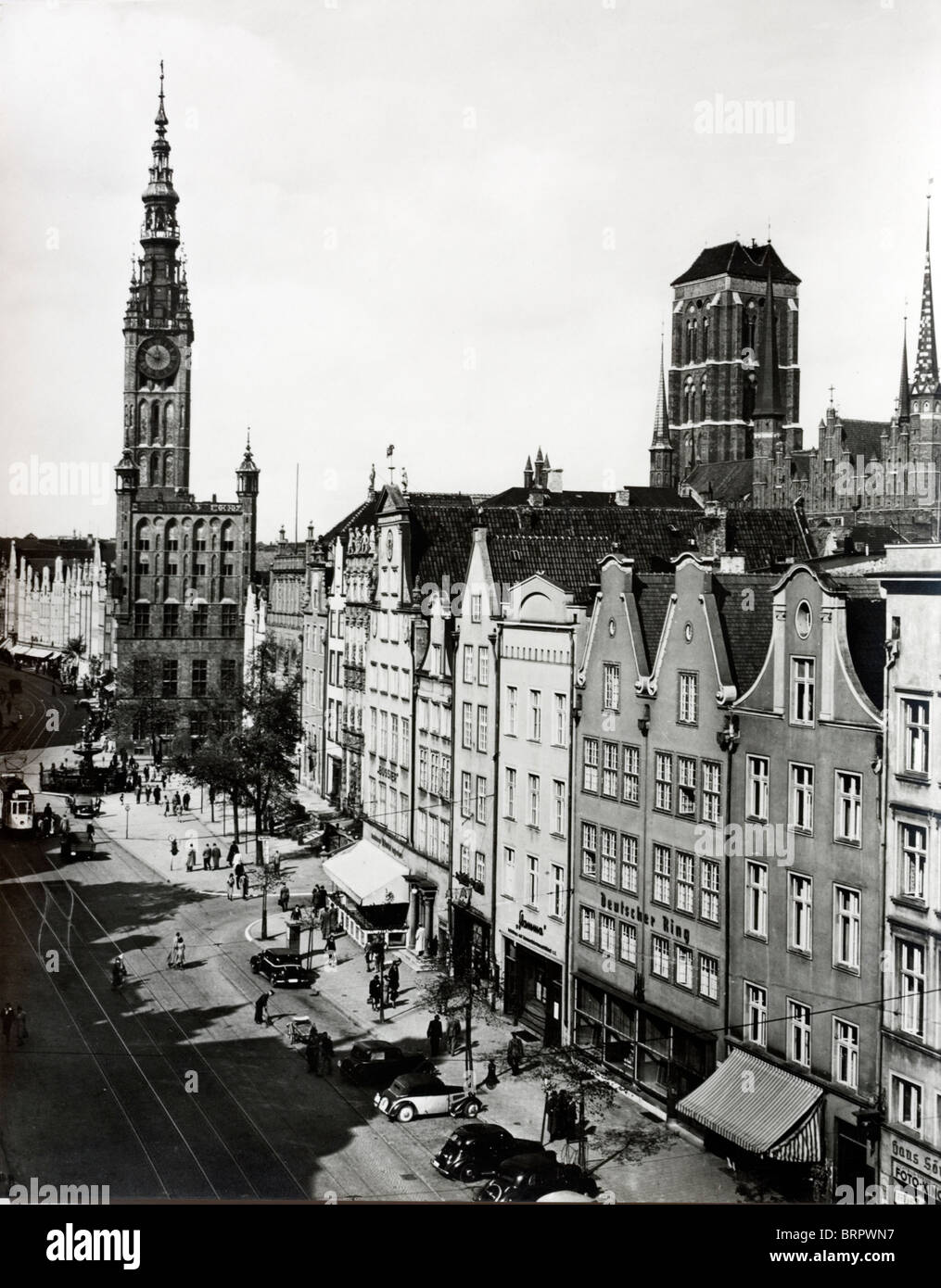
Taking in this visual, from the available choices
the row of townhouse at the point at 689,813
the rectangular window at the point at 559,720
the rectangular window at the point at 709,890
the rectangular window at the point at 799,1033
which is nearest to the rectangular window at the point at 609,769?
the row of townhouse at the point at 689,813

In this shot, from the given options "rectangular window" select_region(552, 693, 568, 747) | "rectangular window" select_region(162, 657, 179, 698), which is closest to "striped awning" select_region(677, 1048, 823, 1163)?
"rectangular window" select_region(552, 693, 568, 747)

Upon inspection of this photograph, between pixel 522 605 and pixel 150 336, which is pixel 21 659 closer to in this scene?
pixel 522 605

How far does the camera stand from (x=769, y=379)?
121562mm

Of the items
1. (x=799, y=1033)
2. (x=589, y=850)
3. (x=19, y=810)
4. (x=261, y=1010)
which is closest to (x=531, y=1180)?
(x=799, y=1033)

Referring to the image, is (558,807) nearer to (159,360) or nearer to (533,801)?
(533,801)

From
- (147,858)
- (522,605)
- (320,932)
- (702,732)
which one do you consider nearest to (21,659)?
(147,858)

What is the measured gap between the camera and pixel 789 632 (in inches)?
1113

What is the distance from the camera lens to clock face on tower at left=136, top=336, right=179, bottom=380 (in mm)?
108125

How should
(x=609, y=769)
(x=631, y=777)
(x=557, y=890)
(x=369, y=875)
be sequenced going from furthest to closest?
1. (x=369, y=875)
2. (x=557, y=890)
3. (x=609, y=769)
4. (x=631, y=777)

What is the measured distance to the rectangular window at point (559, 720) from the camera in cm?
3766

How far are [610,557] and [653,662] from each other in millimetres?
3423

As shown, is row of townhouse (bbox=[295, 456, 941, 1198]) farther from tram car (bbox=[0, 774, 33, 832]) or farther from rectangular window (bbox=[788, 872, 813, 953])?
tram car (bbox=[0, 774, 33, 832])

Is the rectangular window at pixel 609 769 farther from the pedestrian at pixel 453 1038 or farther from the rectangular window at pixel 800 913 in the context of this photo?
the rectangular window at pixel 800 913

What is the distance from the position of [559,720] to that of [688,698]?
642 centimetres
